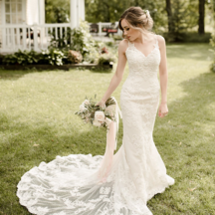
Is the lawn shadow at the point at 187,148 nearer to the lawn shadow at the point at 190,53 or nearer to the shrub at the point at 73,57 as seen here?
the shrub at the point at 73,57

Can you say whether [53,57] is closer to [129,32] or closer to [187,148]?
[187,148]

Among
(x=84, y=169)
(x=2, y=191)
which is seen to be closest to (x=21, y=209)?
(x=2, y=191)

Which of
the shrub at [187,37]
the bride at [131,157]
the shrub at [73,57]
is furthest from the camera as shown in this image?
the shrub at [187,37]

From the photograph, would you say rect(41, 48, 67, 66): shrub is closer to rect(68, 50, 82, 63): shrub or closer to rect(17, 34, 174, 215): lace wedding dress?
rect(68, 50, 82, 63): shrub

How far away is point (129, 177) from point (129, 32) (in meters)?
1.78

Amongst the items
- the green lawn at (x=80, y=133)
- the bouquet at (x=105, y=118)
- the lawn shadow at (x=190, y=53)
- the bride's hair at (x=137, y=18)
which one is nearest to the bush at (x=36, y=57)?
the green lawn at (x=80, y=133)

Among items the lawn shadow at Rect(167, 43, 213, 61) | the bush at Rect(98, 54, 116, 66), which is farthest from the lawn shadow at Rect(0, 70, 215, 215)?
the lawn shadow at Rect(167, 43, 213, 61)

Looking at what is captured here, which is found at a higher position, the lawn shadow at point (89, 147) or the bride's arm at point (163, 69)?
the bride's arm at point (163, 69)

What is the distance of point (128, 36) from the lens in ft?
11.1

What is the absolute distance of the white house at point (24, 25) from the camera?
40.6 feet

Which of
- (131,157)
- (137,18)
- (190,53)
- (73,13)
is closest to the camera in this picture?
(137,18)

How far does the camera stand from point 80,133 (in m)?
5.76

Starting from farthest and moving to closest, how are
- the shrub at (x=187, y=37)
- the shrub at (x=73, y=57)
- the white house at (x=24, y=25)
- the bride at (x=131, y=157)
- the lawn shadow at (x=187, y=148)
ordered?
the shrub at (x=187, y=37) → the white house at (x=24, y=25) → the shrub at (x=73, y=57) → the lawn shadow at (x=187, y=148) → the bride at (x=131, y=157)

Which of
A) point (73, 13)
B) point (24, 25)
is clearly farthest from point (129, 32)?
point (24, 25)
